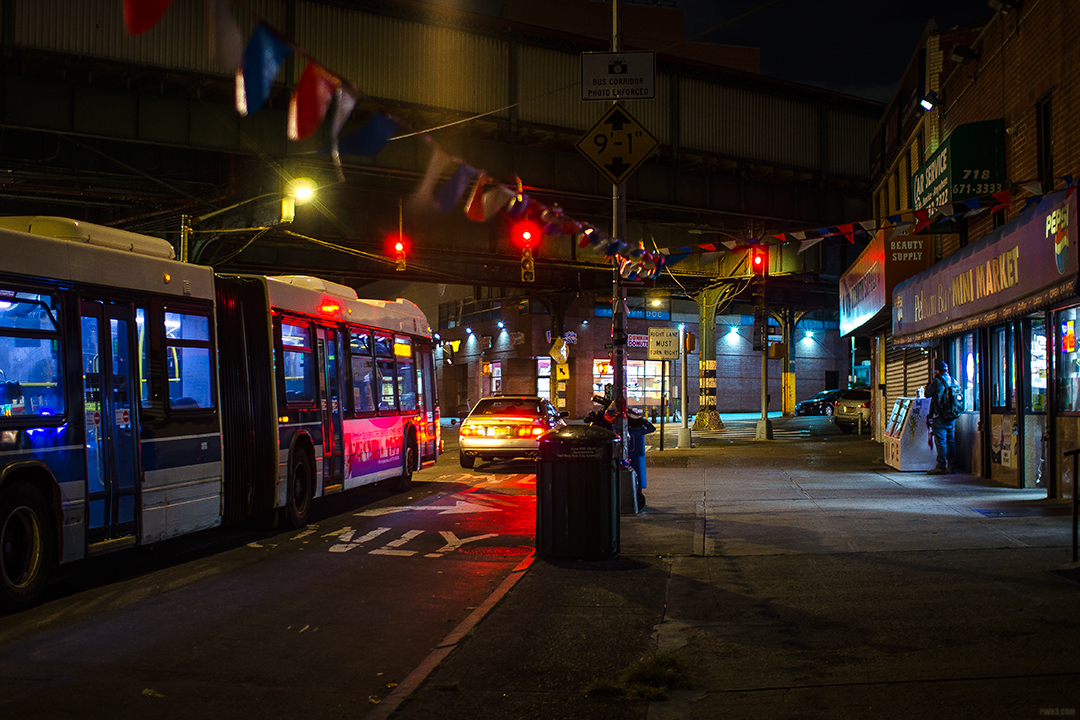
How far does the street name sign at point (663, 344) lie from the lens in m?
24.8

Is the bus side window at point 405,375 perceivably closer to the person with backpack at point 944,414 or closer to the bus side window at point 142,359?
the bus side window at point 142,359

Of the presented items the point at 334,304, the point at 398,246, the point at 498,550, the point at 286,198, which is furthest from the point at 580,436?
the point at 398,246

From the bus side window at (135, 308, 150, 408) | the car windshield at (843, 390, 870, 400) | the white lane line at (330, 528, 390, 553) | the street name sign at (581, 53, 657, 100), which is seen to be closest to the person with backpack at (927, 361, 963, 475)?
the street name sign at (581, 53, 657, 100)

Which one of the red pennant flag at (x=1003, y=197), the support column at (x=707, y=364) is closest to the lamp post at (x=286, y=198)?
the red pennant flag at (x=1003, y=197)

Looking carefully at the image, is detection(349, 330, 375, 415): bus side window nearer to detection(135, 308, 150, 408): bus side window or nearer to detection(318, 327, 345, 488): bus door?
detection(318, 327, 345, 488): bus door

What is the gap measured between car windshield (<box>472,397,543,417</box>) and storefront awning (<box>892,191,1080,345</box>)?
24.6ft

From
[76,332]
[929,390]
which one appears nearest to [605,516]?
[76,332]

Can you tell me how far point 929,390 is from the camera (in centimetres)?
1581

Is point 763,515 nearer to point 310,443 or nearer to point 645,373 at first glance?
point 310,443

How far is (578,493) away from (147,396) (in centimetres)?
426

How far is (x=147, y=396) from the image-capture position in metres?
9.08

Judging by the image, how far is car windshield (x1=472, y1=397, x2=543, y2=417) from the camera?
19.9 meters

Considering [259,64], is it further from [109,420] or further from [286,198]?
[286,198]

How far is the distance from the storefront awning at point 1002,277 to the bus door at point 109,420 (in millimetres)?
9227
